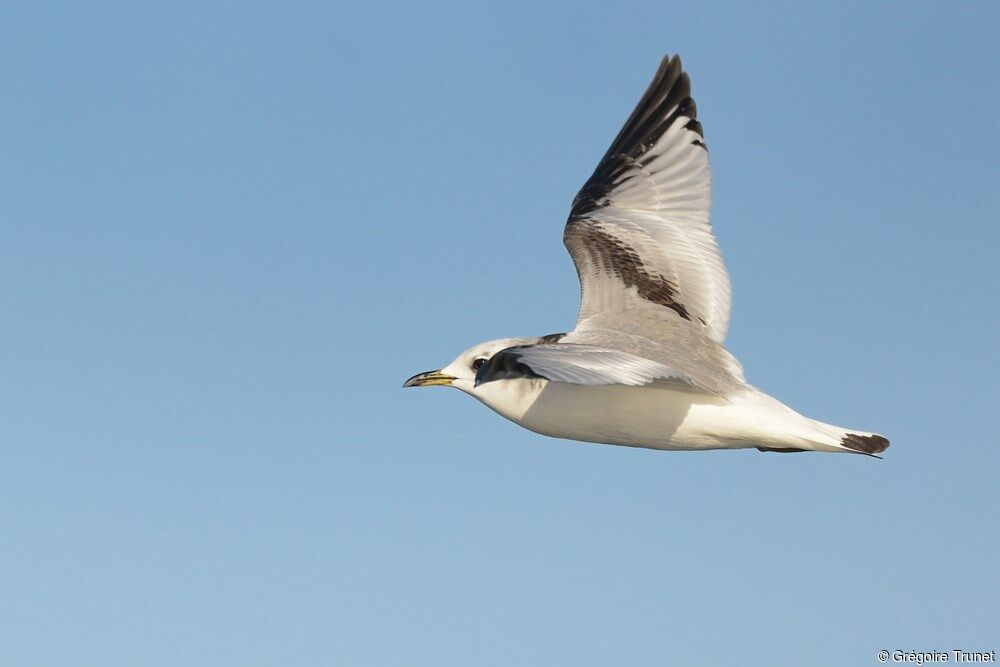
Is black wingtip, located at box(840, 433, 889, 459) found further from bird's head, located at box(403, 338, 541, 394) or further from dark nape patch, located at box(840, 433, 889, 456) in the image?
bird's head, located at box(403, 338, 541, 394)

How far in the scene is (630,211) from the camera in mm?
16406

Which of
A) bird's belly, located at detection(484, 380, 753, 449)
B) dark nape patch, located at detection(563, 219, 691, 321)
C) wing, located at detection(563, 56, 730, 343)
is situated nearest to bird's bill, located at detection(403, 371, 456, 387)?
bird's belly, located at detection(484, 380, 753, 449)

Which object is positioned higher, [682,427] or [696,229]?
[696,229]

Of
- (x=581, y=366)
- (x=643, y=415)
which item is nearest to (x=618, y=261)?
(x=643, y=415)

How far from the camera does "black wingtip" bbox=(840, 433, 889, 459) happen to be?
13047mm

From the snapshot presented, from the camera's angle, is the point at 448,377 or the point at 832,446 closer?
the point at 832,446

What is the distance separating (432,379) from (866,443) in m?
4.99

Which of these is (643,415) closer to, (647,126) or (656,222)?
(656,222)

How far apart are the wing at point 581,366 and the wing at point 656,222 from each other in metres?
2.82

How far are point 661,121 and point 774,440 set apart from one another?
18.9ft

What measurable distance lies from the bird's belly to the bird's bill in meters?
1.20

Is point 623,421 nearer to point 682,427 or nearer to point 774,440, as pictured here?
point 682,427

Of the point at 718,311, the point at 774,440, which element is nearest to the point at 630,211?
the point at 718,311

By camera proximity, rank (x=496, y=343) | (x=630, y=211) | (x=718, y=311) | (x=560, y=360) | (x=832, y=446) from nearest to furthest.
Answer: (x=560, y=360) → (x=832, y=446) → (x=496, y=343) → (x=718, y=311) → (x=630, y=211)
